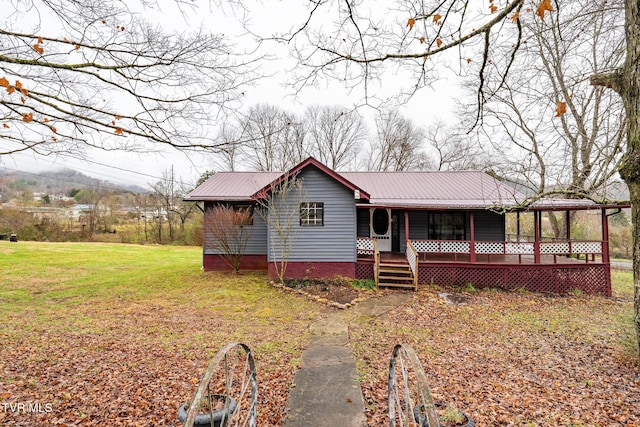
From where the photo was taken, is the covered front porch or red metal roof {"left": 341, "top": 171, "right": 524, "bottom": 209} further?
red metal roof {"left": 341, "top": 171, "right": 524, "bottom": 209}

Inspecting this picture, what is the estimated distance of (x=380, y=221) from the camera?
15.0 metres

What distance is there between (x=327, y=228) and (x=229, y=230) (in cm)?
452

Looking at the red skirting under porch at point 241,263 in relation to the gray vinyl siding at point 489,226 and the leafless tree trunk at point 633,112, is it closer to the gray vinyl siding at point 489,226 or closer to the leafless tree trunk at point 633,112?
the gray vinyl siding at point 489,226

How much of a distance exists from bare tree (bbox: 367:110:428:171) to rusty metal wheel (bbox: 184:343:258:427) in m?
29.7

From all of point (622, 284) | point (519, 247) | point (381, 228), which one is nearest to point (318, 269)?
point (381, 228)

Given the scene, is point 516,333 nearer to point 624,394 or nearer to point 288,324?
point 624,394

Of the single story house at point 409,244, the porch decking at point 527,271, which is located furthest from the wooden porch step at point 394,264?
the porch decking at point 527,271

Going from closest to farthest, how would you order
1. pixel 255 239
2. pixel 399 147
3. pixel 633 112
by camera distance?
pixel 633 112
pixel 255 239
pixel 399 147

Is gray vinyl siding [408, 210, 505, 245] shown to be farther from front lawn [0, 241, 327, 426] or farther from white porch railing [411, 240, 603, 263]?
front lawn [0, 241, 327, 426]

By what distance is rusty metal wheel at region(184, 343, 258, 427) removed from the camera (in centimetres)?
180

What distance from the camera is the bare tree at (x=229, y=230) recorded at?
Answer: 13.5 meters

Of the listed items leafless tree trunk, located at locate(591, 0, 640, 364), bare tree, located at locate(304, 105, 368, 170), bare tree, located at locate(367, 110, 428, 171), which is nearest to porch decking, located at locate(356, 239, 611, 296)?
leafless tree trunk, located at locate(591, 0, 640, 364)

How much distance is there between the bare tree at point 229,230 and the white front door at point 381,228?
5.85 meters

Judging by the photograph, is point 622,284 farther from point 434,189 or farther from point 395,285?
point 395,285
